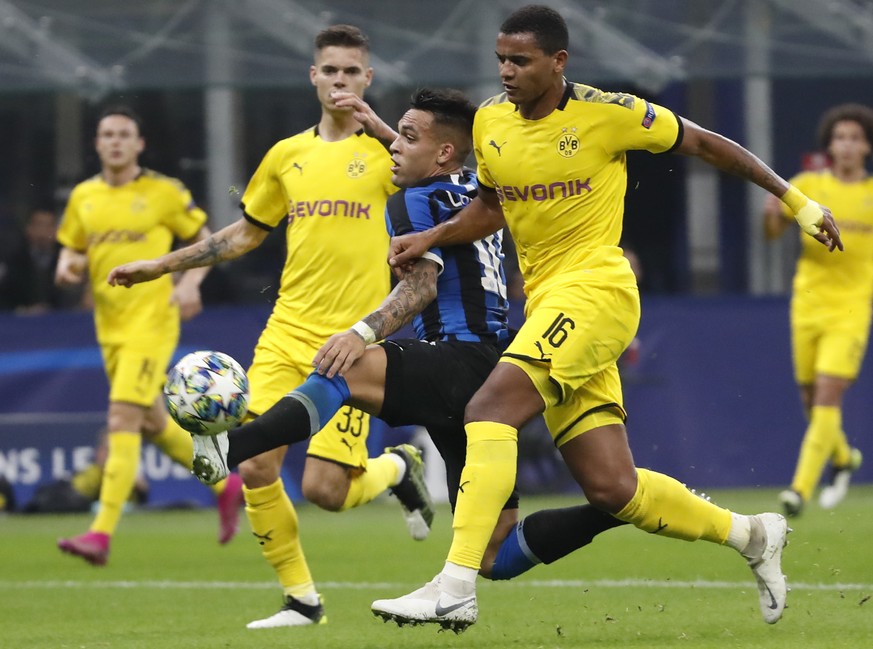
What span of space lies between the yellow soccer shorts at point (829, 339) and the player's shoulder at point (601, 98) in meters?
5.77

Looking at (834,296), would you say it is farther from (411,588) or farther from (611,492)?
(611,492)

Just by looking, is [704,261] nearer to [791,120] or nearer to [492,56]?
[791,120]

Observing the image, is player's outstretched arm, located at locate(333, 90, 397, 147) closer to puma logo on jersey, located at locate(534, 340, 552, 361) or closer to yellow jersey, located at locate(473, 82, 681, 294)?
yellow jersey, located at locate(473, 82, 681, 294)

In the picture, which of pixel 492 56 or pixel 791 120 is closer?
pixel 492 56

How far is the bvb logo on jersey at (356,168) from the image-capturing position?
770cm

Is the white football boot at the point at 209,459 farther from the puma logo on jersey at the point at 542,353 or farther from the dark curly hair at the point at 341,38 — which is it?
the dark curly hair at the point at 341,38

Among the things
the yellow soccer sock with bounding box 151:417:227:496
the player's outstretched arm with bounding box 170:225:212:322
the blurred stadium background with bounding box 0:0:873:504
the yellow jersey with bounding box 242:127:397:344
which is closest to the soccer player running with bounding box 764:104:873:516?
the blurred stadium background with bounding box 0:0:873:504

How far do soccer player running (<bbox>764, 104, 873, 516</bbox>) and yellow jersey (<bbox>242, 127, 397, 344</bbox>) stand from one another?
4254 mm

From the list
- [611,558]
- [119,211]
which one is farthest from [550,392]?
[119,211]

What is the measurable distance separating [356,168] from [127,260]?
11.0 ft

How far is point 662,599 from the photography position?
25.3 ft

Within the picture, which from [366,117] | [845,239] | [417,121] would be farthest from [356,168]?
[845,239]

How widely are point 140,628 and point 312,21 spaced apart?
799cm

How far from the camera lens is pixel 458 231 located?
20.8ft
